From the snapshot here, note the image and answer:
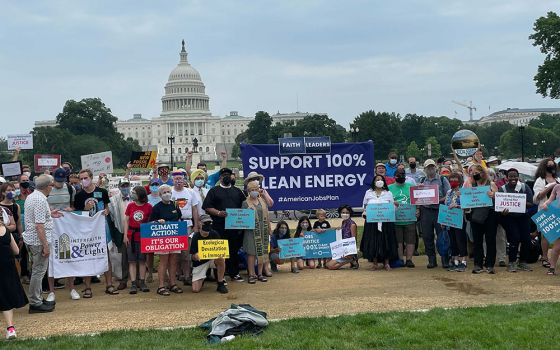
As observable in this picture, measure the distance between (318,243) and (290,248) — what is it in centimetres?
59

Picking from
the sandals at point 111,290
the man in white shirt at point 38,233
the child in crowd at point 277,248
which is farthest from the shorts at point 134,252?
the child in crowd at point 277,248

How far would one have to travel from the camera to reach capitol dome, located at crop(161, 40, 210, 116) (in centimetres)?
16625

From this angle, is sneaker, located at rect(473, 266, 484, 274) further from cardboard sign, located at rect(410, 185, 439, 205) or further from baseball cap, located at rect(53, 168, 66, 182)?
baseball cap, located at rect(53, 168, 66, 182)

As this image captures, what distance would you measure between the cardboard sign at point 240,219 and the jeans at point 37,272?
2.84m

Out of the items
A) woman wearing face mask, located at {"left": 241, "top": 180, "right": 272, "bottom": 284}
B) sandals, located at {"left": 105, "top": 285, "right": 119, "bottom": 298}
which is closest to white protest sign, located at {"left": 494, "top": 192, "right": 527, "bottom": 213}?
woman wearing face mask, located at {"left": 241, "top": 180, "right": 272, "bottom": 284}

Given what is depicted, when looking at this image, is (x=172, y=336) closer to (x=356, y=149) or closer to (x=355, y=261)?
(x=355, y=261)

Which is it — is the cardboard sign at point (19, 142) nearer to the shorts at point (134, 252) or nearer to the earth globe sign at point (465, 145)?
the shorts at point (134, 252)

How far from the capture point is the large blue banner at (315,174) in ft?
→ 38.4

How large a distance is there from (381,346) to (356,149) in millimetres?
6196

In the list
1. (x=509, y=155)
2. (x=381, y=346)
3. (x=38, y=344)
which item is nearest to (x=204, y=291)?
(x=38, y=344)

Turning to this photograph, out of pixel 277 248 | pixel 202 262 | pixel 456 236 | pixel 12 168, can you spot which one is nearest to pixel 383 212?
pixel 456 236

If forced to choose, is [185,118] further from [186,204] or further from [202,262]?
[202,262]

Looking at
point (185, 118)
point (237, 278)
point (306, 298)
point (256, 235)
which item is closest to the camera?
point (306, 298)

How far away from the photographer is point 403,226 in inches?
440
